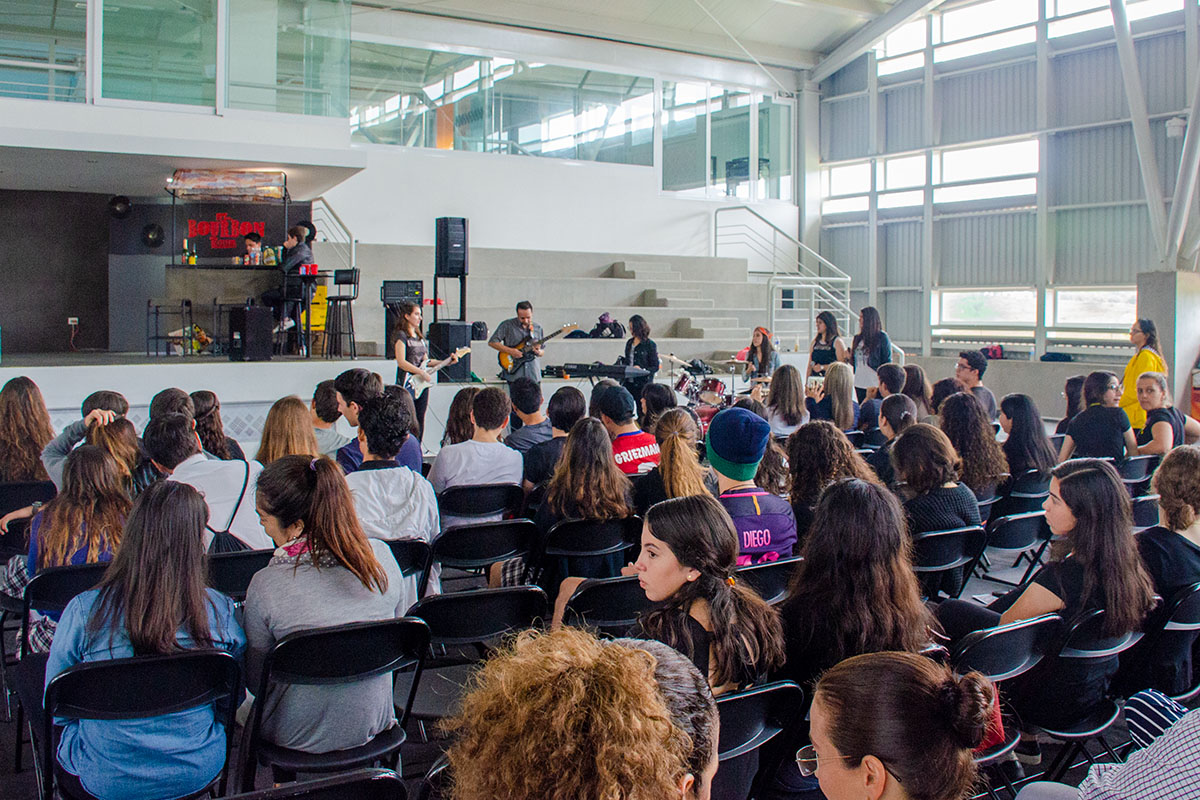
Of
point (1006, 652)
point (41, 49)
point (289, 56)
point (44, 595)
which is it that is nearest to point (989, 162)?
point (289, 56)

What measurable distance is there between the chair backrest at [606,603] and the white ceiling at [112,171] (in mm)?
7390

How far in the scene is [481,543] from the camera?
3617mm

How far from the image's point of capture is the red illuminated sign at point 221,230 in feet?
37.3

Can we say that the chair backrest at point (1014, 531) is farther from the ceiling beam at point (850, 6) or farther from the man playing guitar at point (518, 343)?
the ceiling beam at point (850, 6)

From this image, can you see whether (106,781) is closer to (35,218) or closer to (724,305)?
(35,218)

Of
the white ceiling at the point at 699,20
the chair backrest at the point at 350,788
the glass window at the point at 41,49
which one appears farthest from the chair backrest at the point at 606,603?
the white ceiling at the point at 699,20

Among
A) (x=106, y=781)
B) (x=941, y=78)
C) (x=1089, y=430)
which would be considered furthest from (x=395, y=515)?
(x=941, y=78)

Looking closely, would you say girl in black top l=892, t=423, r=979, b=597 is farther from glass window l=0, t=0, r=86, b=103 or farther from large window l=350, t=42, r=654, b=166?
large window l=350, t=42, r=654, b=166

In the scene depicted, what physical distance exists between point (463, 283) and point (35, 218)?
606 cm

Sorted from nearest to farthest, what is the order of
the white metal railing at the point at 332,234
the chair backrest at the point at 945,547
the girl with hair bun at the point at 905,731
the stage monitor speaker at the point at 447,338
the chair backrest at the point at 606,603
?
1. the girl with hair bun at the point at 905,731
2. the chair backrest at the point at 606,603
3. the chair backrest at the point at 945,547
4. the stage monitor speaker at the point at 447,338
5. the white metal railing at the point at 332,234

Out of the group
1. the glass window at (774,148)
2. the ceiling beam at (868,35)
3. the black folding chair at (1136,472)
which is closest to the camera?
the black folding chair at (1136,472)

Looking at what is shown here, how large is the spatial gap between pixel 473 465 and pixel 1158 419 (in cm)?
404

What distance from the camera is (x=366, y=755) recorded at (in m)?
2.50

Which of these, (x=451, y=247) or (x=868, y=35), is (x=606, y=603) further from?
(x=868, y=35)
